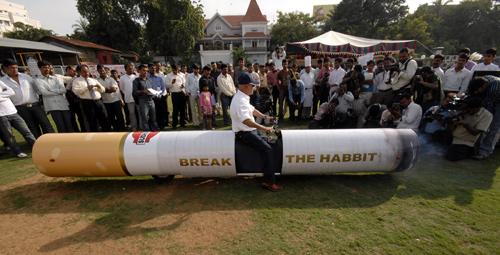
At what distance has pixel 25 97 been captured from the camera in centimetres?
620

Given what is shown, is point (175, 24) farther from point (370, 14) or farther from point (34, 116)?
point (370, 14)

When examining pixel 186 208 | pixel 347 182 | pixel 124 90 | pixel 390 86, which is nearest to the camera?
pixel 186 208

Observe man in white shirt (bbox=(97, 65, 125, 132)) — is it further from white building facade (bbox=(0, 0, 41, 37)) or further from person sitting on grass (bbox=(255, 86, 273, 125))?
white building facade (bbox=(0, 0, 41, 37))

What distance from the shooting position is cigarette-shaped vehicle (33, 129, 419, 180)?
4.14 metres

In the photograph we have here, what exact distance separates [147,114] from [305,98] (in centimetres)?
527

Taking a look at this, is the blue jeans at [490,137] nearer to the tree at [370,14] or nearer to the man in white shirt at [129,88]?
the man in white shirt at [129,88]

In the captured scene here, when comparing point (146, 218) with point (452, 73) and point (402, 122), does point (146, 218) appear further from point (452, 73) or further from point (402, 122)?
point (452, 73)

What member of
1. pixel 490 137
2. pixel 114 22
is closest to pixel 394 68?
pixel 490 137

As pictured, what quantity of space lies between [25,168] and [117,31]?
133 ft

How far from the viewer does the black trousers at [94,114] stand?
282 inches

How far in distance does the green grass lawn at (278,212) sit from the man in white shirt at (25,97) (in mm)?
2217

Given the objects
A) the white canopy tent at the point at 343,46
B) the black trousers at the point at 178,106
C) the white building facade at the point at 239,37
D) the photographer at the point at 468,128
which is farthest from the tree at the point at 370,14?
the photographer at the point at 468,128

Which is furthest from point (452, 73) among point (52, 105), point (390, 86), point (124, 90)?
point (52, 105)

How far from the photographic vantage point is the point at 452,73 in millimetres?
6547
